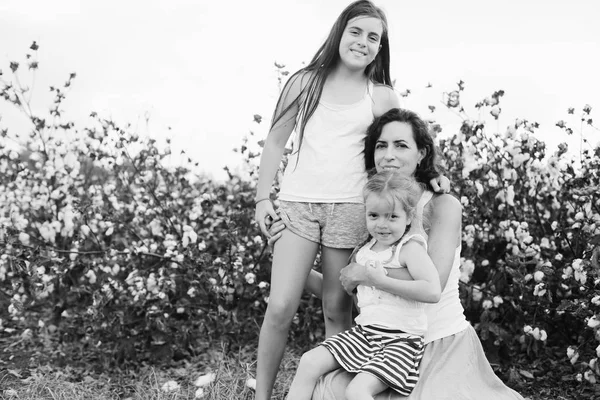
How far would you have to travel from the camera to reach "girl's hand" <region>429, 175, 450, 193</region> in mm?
2750

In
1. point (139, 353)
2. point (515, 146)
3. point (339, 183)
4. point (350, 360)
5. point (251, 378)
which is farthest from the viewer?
point (139, 353)

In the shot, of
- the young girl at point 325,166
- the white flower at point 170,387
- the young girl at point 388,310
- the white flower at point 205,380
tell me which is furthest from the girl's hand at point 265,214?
the white flower at point 170,387

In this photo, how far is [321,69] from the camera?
3020 mm

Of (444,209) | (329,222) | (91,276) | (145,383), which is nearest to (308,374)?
(329,222)

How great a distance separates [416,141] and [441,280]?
21.5 inches

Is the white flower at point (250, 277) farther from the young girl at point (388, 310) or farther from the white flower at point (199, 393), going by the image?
the young girl at point (388, 310)

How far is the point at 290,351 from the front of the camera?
13.5 feet

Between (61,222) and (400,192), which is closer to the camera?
(400,192)

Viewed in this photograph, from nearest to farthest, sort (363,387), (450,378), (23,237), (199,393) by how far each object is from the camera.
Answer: (363,387)
(450,378)
(199,393)
(23,237)

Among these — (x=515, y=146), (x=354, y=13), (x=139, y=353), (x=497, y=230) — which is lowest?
→ (x=139, y=353)

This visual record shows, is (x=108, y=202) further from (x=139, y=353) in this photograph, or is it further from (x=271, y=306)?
(x=271, y=306)

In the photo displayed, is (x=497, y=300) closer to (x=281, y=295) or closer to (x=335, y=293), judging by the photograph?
(x=335, y=293)

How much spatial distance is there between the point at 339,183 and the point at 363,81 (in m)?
0.48

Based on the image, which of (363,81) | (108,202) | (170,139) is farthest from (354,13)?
(108,202)
